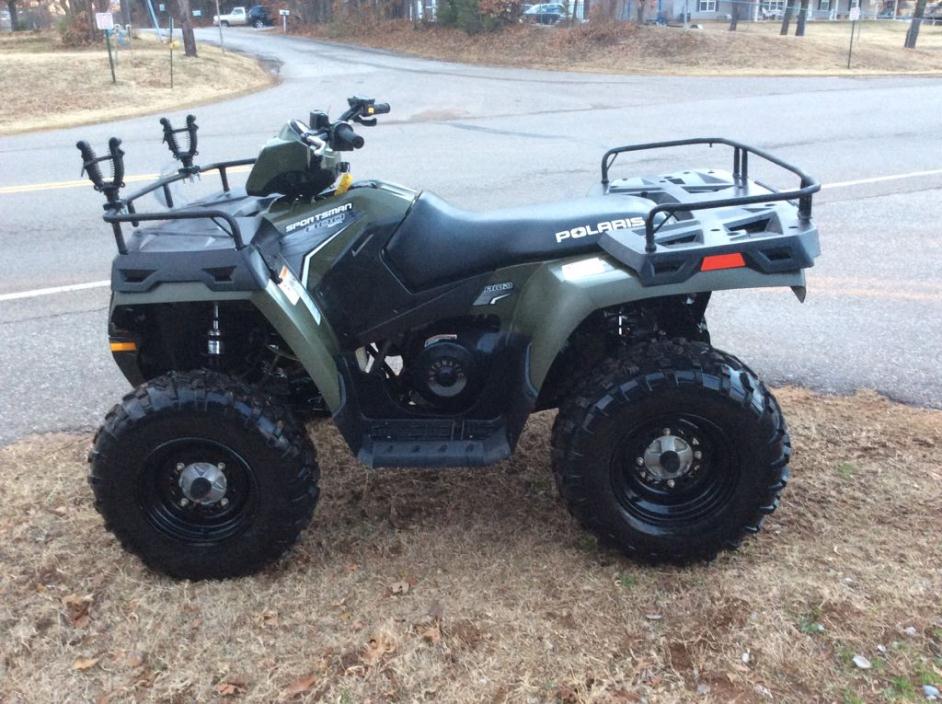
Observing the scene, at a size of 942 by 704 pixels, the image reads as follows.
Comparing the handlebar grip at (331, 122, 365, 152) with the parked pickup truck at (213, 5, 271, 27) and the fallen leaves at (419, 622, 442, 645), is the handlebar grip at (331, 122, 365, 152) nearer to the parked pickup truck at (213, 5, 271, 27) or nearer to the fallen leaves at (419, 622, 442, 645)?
the fallen leaves at (419, 622, 442, 645)

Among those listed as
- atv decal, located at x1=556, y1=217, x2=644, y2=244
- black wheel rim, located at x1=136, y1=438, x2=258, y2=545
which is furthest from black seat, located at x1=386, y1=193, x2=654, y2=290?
black wheel rim, located at x1=136, y1=438, x2=258, y2=545

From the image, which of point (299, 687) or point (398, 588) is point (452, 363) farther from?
point (299, 687)

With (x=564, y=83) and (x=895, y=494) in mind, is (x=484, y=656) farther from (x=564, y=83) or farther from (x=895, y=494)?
(x=564, y=83)

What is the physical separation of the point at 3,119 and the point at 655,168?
517 inches

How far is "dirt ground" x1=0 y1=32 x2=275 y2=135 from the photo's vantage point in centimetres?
1719

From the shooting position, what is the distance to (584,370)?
3.14 meters

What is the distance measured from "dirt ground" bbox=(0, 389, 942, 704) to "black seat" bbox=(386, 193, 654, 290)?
1.03 metres

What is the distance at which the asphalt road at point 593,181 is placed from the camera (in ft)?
15.9

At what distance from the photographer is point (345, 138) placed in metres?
2.93

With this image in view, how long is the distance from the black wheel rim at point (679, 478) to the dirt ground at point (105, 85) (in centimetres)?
1499

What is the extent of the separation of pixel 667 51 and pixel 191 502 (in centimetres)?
2649

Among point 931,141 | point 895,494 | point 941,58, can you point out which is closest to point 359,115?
point 895,494

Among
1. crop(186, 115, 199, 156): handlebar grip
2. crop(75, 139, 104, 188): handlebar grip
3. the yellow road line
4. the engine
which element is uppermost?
crop(75, 139, 104, 188): handlebar grip

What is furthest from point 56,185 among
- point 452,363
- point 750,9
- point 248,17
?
point 248,17
